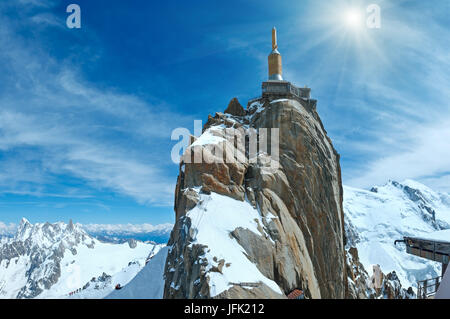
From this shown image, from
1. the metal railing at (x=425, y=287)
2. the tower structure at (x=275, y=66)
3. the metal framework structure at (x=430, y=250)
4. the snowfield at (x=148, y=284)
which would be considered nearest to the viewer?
the metal railing at (x=425, y=287)

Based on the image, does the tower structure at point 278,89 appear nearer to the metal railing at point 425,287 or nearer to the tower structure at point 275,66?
the tower structure at point 275,66

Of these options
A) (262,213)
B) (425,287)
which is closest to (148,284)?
(262,213)

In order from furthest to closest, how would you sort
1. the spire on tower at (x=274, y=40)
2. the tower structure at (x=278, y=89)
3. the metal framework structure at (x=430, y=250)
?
1. the spire on tower at (x=274, y=40)
2. the tower structure at (x=278, y=89)
3. the metal framework structure at (x=430, y=250)

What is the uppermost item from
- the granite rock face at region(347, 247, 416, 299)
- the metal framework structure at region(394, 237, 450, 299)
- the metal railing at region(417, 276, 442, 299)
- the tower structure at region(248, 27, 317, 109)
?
the tower structure at region(248, 27, 317, 109)

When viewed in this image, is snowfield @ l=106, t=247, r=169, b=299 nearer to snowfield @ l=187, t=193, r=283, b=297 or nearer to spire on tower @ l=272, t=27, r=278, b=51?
snowfield @ l=187, t=193, r=283, b=297

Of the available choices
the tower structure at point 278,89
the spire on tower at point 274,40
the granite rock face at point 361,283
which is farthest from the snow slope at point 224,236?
the spire on tower at point 274,40

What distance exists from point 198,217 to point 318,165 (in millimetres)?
26925

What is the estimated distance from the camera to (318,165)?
49.2m

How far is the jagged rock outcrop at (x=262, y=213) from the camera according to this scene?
25.7 metres

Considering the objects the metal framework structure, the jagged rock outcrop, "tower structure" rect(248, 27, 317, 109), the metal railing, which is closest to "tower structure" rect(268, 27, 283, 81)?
"tower structure" rect(248, 27, 317, 109)

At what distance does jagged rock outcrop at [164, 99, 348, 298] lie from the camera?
2567 centimetres
